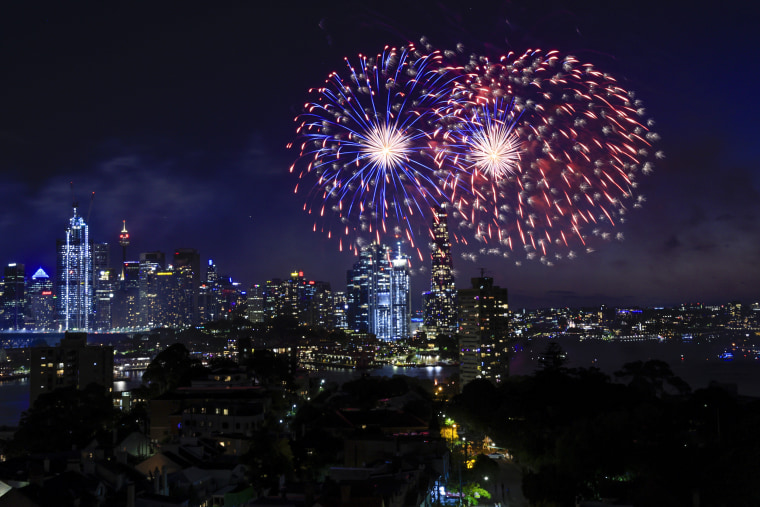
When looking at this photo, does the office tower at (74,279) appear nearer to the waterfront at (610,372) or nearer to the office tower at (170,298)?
the office tower at (170,298)

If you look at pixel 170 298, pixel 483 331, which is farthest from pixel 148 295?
pixel 483 331

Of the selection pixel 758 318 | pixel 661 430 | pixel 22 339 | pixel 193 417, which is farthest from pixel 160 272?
pixel 661 430

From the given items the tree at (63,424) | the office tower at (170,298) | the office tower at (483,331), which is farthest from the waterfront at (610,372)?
the office tower at (170,298)

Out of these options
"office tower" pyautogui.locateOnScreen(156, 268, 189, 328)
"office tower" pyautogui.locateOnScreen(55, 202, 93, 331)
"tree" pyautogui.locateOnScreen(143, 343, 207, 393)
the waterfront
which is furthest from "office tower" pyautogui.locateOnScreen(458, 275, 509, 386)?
"office tower" pyautogui.locateOnScreen(55, 202, 93, 331)

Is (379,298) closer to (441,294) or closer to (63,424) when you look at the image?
(441,294)

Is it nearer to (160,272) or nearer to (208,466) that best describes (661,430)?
(208,466)

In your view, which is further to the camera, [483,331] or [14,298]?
[14,298]
